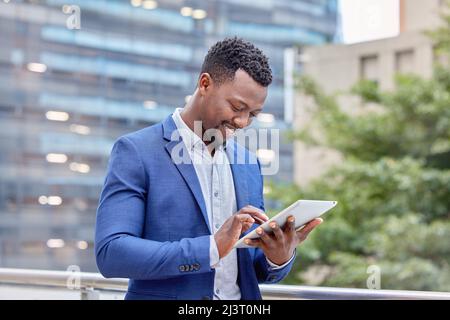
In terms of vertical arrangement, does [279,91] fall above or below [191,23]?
below

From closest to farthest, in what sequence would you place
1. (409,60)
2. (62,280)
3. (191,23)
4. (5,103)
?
1. (62,280)
2. (5,103)
3. (191,23)
4. (409,60)

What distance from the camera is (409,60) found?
21.6 feet

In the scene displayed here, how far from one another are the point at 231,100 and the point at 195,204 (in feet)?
0.49

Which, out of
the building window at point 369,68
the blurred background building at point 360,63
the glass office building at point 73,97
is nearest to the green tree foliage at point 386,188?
the blurred background building at point 360,63

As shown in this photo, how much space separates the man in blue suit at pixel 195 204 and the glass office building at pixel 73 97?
3.78m

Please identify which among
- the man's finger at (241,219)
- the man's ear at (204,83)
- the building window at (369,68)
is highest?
the building window at (369,68)

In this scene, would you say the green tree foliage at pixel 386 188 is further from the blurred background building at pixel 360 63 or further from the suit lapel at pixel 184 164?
the suit lapel at pixel 184 164

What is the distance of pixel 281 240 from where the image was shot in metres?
1.04

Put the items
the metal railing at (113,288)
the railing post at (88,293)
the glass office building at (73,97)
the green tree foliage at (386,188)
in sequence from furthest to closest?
the green tree foliage at (386,188) < the glass office building at (73,97) < the railing post at (88,293) < the metal railing at (113,288)

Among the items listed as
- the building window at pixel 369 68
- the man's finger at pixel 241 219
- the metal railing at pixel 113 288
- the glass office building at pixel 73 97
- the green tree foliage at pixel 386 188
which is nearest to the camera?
the man's finger at pixel 241 219

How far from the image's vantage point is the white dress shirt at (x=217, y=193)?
1.08 meters
